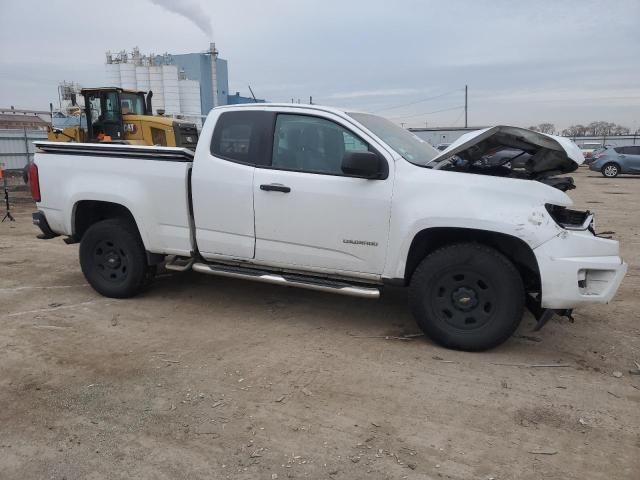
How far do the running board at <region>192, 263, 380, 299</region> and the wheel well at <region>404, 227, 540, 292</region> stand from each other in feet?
1.29

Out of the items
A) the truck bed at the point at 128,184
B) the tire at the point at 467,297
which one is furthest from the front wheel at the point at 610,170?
the truck bed at the point at 128,184

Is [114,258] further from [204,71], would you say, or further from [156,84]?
[204,71]

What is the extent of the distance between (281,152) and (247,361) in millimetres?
1898

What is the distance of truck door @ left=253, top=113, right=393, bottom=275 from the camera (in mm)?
4500

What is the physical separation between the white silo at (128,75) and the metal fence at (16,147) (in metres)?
18.2

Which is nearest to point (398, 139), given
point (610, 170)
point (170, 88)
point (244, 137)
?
point (244, 137)

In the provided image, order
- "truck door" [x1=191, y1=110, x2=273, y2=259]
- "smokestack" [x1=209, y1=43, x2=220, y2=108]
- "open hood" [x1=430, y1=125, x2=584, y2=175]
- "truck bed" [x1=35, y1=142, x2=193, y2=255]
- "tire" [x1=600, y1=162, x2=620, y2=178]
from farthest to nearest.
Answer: "smokestack" [x1=209, y1=43, x2=220, y2=108] < "tire" [x1=600, y1=162, x2=620, y2=178] < "truck bed" [x1=35, y1=142, x2=193, y2=255] < "truck door" [x1=191, y1=110, x2=273, y2=259] < "open hood" [x1=430, y1=125, x2=584, y2=175]

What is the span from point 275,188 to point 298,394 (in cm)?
187

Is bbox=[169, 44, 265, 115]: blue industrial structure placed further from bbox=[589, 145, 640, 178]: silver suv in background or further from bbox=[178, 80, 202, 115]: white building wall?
bbox=[589, 145, 640, 178]: silver suv in background

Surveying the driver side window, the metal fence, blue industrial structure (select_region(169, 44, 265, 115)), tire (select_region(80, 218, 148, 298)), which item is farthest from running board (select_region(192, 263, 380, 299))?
blue industrial structure (select_region(169, 44, 265, 115))

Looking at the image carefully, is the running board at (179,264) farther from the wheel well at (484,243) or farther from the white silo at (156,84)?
the white silo at (156,84)

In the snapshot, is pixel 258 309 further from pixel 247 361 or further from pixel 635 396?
pixel 635 396

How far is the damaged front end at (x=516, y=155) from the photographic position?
14.0ft

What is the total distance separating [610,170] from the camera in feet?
86.7
